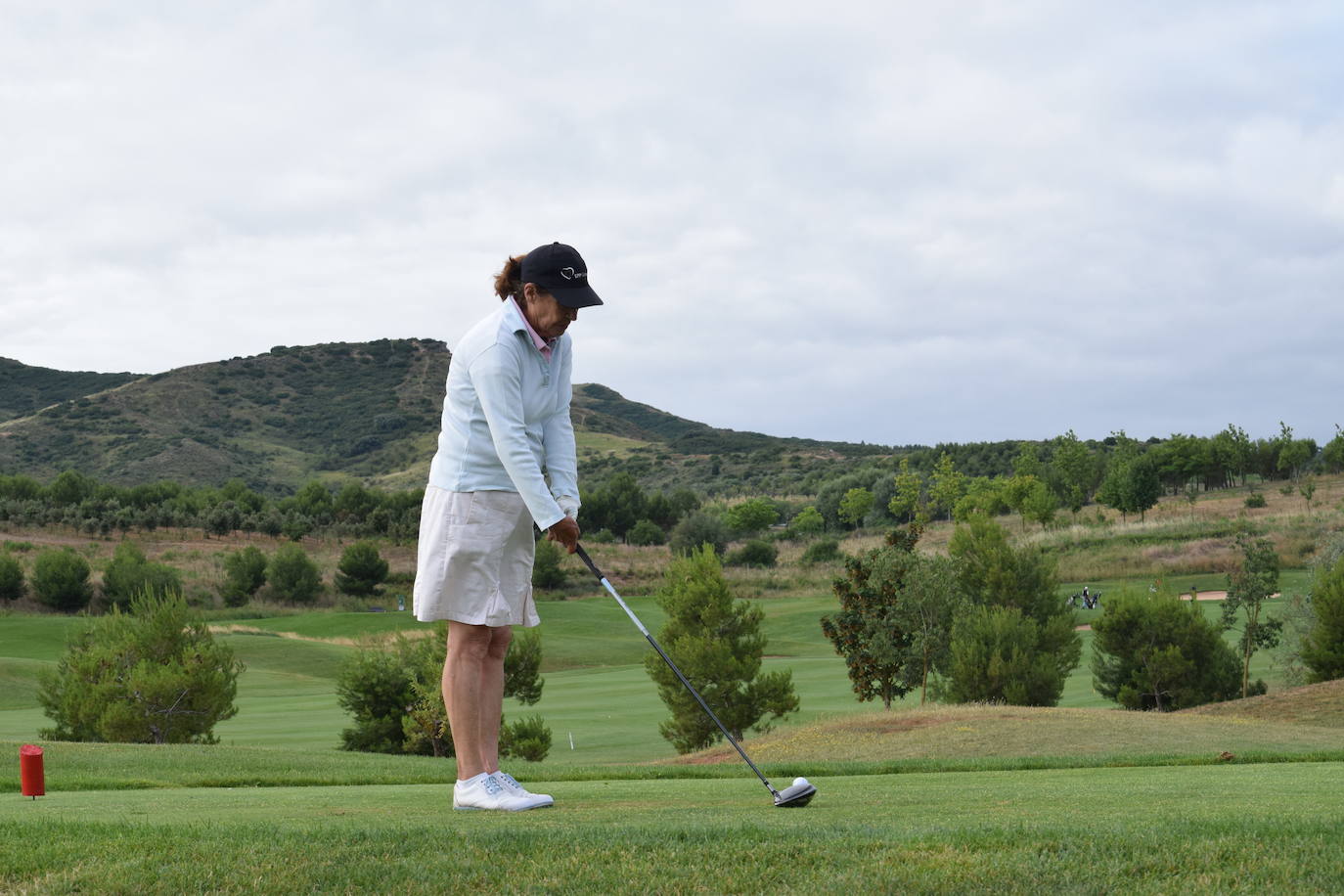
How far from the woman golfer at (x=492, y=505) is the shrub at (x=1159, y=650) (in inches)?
943

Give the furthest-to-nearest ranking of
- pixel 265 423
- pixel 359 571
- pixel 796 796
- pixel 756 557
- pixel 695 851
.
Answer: pixel 265 423 < pixel 756 557 < pixel 359 571 < pixel 796 796 < pixel 695 851

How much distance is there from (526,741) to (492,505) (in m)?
16.8

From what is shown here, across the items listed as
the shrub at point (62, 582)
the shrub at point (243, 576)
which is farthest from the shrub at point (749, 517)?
the shrub at point (62, 582)

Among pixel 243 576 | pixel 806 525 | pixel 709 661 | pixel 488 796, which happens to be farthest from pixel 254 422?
pixel 488 796

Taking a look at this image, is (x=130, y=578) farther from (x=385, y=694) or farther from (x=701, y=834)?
(x=701, y=834)

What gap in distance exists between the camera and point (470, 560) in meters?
5.16

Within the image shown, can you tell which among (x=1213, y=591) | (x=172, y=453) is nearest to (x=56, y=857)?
(x=1213, y=591)

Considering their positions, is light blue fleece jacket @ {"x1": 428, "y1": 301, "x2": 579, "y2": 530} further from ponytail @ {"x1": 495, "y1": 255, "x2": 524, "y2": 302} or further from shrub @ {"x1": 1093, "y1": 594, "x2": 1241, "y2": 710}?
shrub @ {"x1": 1093, "y1": 594, "x2": 1241, "y2": 710}

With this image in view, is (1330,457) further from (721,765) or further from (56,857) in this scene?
(56,857)

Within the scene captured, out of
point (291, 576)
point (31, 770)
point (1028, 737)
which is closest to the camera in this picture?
point (31, 770)

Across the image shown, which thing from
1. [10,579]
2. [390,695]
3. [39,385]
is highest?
[39,385]

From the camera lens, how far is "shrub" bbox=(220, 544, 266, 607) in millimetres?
53156

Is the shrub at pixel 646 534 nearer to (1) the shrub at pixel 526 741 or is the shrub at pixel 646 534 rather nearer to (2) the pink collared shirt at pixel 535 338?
(1) the shrub at pixel 526 741

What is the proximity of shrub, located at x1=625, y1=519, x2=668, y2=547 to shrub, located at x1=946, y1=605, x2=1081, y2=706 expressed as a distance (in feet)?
170
